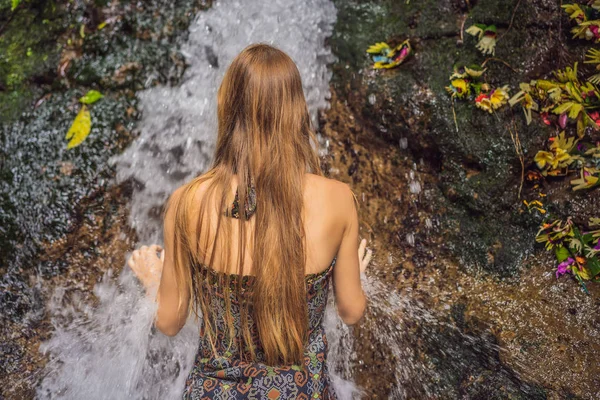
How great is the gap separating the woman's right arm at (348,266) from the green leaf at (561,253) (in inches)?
51.3

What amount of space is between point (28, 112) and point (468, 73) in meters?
2.97

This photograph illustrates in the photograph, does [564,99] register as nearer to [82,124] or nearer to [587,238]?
[587,238]

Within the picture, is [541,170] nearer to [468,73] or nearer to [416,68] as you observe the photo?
[468,73]

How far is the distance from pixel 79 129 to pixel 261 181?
2399 millimetres

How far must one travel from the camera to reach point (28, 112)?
3908mm

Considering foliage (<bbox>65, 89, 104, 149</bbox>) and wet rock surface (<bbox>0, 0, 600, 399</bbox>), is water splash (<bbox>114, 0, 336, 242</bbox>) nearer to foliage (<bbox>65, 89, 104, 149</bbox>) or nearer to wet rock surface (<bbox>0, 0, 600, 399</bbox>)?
wet rock surface (<bbox>0, 0, 600, 399</bbox>)

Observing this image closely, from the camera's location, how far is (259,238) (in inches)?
73.9

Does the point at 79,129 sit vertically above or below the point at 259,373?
below

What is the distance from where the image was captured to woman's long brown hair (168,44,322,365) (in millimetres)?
1854

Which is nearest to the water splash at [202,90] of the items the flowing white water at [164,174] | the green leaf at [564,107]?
the flowing white water at [164,174]

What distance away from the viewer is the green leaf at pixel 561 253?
9.59 ft

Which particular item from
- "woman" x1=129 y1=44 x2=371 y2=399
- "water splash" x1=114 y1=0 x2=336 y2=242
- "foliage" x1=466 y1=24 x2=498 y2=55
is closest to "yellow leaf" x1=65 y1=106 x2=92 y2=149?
"water splash" x1=114 y1=0 x2=336 y2=242

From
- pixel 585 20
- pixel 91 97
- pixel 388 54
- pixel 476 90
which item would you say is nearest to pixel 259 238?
pixel 476 90

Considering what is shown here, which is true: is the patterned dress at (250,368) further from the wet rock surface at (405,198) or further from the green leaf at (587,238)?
the green leaf at (587,238)
